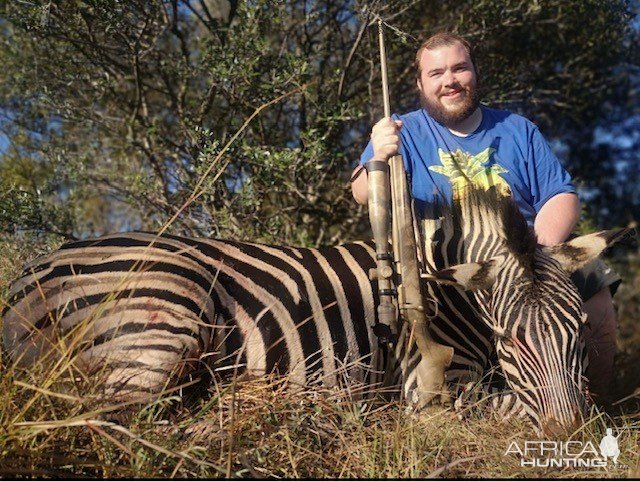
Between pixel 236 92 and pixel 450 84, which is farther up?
pixel 236 92

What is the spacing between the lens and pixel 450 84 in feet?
11.8

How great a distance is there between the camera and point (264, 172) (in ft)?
14.3

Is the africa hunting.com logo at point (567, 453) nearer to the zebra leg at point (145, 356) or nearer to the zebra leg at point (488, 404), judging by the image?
the zebra leg at point (488, 404)

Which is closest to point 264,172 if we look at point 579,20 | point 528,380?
point 528,380

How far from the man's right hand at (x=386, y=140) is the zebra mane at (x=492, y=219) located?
16.0 inches

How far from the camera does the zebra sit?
8.45ft

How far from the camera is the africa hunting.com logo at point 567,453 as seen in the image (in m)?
2.34

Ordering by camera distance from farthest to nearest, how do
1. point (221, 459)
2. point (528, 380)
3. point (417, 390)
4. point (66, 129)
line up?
point (66, 129)
point (417, 390)
point (528, 380)
point (221, 459)

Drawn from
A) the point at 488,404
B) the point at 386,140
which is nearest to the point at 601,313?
the point at 488,404

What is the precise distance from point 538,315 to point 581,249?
498 millimetres

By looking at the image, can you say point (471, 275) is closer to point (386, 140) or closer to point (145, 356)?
point (386, 140)

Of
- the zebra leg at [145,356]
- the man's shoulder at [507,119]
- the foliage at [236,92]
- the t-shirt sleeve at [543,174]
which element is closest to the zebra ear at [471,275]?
the t-shirt sleeve at [543,174]

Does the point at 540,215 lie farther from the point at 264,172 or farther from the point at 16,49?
the point at 16,49

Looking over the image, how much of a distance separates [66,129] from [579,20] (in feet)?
15.1
